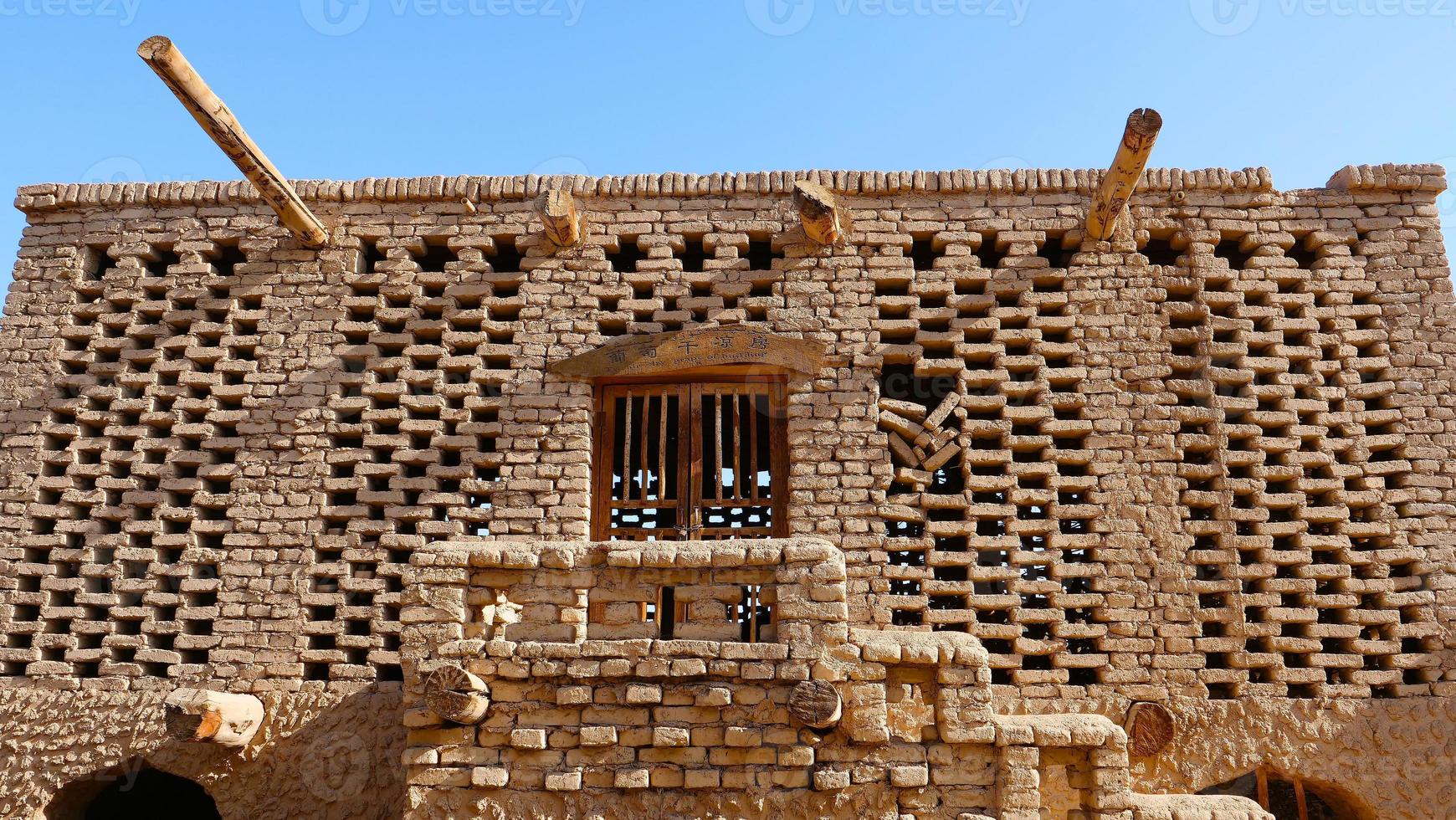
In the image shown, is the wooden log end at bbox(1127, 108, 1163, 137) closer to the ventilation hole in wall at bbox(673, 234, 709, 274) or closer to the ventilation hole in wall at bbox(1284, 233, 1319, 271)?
the ventilation hole in wall at bbox(1284, 233, 1319, 271)

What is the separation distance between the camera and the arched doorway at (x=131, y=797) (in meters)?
6.84

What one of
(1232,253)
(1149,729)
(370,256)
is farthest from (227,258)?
(1232,253)

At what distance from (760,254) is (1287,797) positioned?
6262 mm

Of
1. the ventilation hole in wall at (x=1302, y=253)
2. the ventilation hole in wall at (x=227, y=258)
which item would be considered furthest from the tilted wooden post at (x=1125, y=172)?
the ventilation hole in wall at (x=227, y=258)

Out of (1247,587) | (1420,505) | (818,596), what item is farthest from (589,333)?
(1420,505)

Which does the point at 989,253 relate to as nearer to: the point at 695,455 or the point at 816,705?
the point at 695,455

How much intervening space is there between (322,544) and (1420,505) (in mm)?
7885

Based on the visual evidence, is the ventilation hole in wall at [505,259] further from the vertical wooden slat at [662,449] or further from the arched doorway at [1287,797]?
the arched doorway at [1287,797]

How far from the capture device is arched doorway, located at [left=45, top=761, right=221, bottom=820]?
269 inches

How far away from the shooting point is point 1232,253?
7.88 m

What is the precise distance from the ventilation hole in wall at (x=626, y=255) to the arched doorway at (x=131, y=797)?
500cm

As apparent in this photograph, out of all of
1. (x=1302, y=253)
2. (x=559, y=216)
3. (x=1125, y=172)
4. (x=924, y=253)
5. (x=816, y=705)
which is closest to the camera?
(x=816, y=705)

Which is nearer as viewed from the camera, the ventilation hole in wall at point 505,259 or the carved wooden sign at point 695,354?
the carved wooden sign at point 695,354

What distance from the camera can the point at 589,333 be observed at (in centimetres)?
754
